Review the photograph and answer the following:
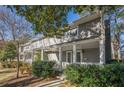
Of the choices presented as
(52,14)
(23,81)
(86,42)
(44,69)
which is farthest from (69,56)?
(52,14)

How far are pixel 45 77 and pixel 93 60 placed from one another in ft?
17.6

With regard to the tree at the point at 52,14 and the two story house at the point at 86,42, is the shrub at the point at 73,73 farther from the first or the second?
the tree at the point at 52,14

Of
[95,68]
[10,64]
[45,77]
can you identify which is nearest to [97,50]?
[45,77]

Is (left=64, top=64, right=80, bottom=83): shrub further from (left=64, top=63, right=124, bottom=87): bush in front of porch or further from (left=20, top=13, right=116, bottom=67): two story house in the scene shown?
(left=20, top=13, right=116, bottom=67): two story house

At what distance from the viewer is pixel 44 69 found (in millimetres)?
19641

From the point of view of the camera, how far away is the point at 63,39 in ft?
71.7

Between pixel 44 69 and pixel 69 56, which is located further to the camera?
pixel 69 56

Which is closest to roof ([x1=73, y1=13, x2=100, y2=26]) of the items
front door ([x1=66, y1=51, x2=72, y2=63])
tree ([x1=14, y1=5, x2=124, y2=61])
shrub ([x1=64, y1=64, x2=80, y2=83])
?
tree ([x1=14, y1=5, x2=124, y2=61])

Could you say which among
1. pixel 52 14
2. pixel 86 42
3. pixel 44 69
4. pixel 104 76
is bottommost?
pixel 104 76

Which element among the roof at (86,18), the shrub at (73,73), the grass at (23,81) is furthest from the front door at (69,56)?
the shrub at (73,73)

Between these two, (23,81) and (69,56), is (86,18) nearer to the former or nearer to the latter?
(23,81)

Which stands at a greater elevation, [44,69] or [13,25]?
[13,25]
